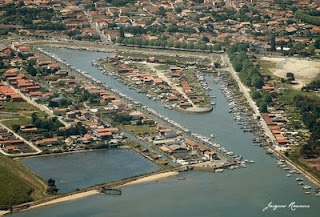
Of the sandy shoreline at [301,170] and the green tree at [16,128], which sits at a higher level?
the green tree at [16,128]

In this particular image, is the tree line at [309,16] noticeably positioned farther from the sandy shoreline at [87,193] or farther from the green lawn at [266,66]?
the sandy shoreline at [87,193]

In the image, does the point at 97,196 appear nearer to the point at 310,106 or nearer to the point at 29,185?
the point at 29,185

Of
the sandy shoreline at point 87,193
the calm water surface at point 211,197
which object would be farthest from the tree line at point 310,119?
the sandy shoreline at point 87,193

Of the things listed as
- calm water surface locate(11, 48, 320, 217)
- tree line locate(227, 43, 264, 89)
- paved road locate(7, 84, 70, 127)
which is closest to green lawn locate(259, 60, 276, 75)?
tree line locate(227, 43, 264, 89)

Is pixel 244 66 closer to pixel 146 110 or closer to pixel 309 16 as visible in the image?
pixel 146 110

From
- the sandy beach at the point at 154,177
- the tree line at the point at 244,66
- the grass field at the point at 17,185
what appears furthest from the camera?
the tree line at the point at 244,66

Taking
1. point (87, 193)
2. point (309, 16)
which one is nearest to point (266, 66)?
point (309, 16)
